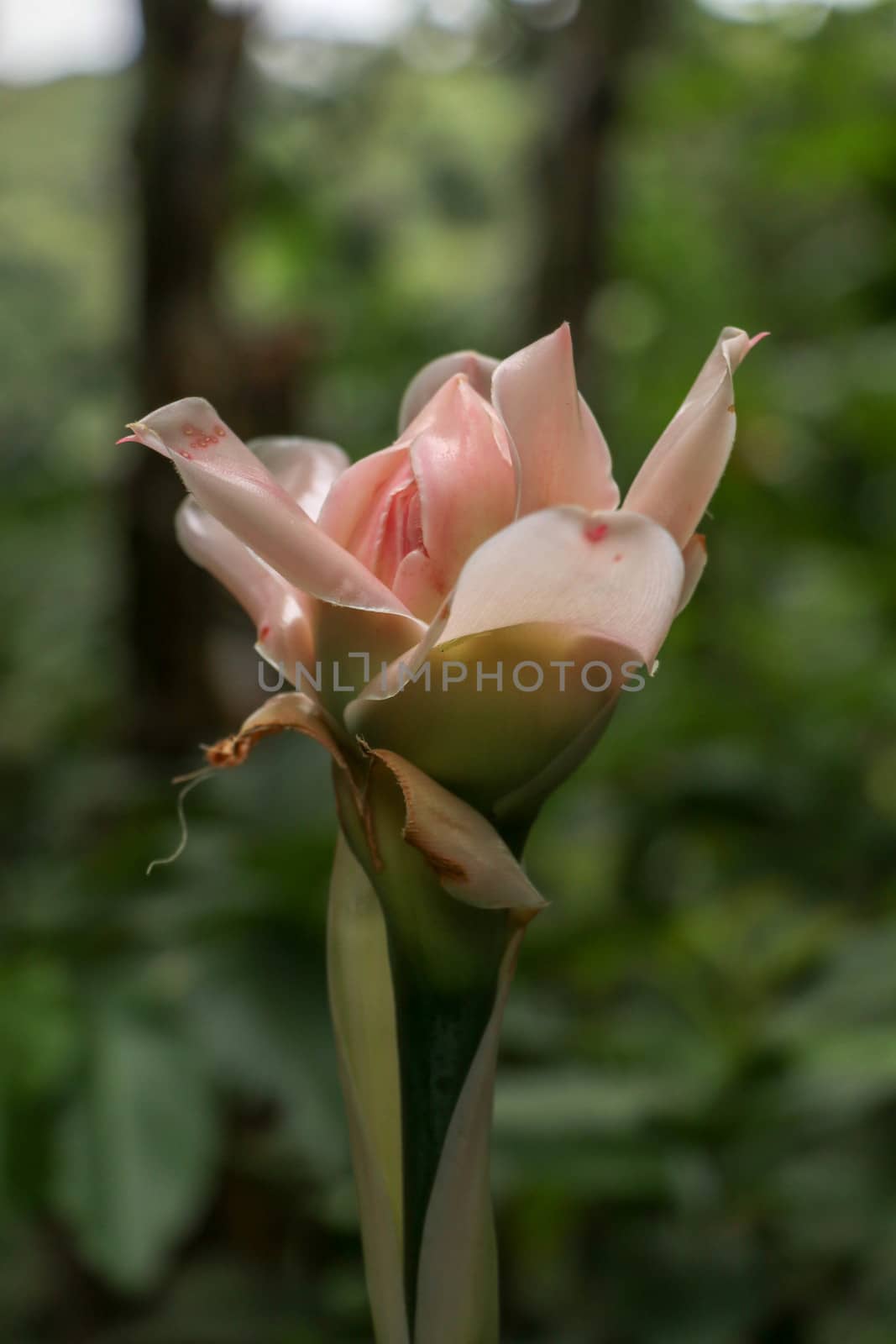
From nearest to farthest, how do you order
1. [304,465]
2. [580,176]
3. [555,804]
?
[304,465] → [555,804] → [580,176]

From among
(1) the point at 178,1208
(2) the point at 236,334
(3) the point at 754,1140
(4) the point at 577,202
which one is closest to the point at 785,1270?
(3) the point at 754,1140

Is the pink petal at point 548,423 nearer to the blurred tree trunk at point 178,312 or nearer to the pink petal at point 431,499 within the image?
the pink petal at point 431,499

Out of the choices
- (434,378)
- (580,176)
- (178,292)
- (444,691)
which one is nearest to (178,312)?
(178,292)

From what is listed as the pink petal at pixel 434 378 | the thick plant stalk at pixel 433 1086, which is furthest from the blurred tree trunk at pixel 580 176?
the thick plant stalk at pixel 433 1086

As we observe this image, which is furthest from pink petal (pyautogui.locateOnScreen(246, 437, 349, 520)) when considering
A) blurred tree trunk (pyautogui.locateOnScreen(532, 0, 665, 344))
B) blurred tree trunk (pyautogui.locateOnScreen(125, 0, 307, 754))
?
blurred tree trunk (pyautogui.locateOnScreen(532, 0, 665, 344))

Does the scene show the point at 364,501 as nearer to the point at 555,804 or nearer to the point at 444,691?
the point at 444,691
